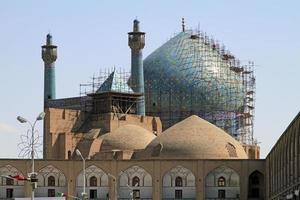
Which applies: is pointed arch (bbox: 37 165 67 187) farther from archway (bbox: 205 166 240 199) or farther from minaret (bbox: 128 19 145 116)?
minaret (bbox: 128 19 145 116)

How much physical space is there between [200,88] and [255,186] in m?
19.3

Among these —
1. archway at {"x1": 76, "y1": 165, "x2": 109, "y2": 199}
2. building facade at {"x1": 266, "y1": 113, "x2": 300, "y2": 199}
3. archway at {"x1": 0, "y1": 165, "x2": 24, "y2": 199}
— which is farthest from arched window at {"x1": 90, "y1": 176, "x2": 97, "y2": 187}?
building facade at {"x1": 266, "y1": 113, "x2": 300, "y2": 199}

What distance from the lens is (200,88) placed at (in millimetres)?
99562

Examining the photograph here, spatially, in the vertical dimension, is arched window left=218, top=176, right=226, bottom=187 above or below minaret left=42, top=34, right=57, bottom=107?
below

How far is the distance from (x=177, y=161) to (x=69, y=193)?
28.2ft

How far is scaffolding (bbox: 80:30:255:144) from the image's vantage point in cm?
9956

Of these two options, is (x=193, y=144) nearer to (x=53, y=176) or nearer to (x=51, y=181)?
(x=53, y=176)

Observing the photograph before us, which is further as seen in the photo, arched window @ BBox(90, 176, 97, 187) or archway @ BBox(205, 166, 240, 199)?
arched window @ BBox(90, 176, 97, 187)

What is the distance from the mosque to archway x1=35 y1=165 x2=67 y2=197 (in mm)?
76

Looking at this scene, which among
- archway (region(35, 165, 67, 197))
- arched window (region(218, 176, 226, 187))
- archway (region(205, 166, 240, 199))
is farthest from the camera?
arched window (region(218, 176, 226, 187))

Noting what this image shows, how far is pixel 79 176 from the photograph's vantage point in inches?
3211

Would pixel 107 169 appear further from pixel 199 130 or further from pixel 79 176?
pixel 199 130

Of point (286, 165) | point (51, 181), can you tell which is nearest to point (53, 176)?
point (51, 181)

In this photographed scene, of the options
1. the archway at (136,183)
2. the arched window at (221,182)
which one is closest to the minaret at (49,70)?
the archway at (136,183)
